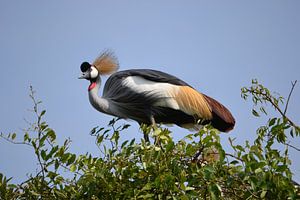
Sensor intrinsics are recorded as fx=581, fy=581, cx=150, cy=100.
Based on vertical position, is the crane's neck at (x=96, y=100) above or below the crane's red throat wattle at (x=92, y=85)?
below

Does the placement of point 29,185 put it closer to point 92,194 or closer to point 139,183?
point 92,194

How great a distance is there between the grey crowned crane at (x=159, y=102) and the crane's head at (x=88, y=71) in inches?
16.4

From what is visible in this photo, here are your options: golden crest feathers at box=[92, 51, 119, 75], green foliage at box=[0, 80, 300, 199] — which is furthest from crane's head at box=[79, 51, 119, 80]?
green foliage at box=[0, 80, 300, 199]

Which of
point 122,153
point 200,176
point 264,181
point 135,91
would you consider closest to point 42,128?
point 122,153

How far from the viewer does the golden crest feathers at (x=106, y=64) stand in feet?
19.8

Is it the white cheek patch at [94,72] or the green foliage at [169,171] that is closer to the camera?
the green foliage at [169,171]

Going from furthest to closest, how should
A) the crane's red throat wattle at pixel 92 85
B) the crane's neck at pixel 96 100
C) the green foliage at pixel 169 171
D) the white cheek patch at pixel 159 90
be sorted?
the crane's red throat wattle at pixel 92 85, the crane's neck at pixel 96 100, the white cheek patch at pixel 159 90, the green foliage at pixel 169 171

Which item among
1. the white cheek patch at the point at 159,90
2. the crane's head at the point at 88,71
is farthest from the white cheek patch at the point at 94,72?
the white cheek patch at the point at 159,90

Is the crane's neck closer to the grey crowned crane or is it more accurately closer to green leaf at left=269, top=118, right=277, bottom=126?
the grey crowned crane

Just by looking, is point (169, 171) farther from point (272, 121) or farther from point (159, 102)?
point (159, 102)

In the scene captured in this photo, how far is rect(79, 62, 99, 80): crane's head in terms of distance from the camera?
5.84 metres

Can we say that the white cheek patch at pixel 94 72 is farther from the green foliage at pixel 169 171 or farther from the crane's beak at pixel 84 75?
the green foliage at pixel 169 171

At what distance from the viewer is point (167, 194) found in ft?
8.04

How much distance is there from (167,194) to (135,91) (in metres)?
2.89
